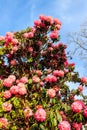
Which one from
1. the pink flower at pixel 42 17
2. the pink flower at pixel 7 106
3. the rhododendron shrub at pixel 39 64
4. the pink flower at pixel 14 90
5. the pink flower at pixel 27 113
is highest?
the pink flower at pixel 42 17

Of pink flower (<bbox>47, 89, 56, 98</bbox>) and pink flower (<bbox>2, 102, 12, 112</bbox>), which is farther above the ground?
pink flower (<bbox>47, 89, 56, 98</bbox>)

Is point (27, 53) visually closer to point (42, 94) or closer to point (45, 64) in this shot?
point (45, 64)

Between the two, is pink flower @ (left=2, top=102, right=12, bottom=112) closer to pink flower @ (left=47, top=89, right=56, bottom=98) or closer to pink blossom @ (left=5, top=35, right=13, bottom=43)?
pink flower @ (left=47, top=89, right=56, bottom=98)

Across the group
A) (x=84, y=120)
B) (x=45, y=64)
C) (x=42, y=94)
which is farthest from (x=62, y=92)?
(x=84, y=120)

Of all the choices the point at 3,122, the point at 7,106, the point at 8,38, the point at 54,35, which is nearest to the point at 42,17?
the point at 54,35

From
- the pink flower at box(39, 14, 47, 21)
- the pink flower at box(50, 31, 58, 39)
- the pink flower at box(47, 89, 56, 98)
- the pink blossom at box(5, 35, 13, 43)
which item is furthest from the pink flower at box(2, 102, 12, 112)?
the pink flower at box(39, 14, 47, 21)

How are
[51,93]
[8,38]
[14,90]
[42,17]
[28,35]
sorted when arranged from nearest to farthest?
[14,90]
[51,93]
[8,38]
[28,35]
[42,17]

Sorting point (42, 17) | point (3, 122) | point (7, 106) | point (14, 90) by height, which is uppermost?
point (42, 17)

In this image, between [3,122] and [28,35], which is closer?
[3,122]

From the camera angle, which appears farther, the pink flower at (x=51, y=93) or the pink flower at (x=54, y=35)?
the pink flower at (x=54, y=35)

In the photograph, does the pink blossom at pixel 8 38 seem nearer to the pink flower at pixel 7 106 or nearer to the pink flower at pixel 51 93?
the pink flower at pixel 51 93

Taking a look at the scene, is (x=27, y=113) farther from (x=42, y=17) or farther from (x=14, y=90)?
(x=42, y=17)

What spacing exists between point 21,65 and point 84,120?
15.5 ft

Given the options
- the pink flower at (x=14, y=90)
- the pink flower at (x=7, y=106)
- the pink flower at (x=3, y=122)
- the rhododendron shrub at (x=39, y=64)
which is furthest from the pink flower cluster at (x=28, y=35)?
the pink flower at (x=3, y=122)
